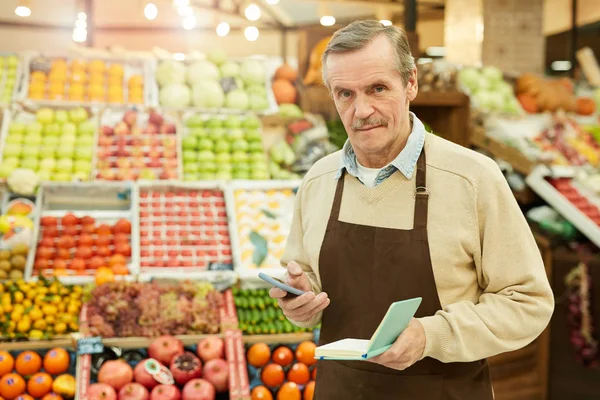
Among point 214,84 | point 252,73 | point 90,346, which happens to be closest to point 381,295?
point 90,346

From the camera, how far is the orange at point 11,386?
3.33 meters

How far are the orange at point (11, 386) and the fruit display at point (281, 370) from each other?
1.13 metres

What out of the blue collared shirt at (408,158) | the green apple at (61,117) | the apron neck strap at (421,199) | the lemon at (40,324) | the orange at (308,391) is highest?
the green apple at (61,117)

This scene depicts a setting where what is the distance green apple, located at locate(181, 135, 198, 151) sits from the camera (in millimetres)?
5711

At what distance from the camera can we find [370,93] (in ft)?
6.14

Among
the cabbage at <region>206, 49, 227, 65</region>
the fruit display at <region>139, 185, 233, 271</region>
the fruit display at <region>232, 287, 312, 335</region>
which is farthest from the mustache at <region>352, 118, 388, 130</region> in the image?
the cabbage at <region>206, 49, 227, 65</region>

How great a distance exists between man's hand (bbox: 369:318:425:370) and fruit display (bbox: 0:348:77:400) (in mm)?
2218

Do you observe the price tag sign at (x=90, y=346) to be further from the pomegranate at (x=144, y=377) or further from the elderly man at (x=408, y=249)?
the elderly man at (x=408, y=249)

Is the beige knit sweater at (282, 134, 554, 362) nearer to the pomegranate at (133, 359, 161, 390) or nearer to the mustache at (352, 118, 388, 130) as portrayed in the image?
the mustache at (352, 118, 388, 130)

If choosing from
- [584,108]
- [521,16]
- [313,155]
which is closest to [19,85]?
[313,155]

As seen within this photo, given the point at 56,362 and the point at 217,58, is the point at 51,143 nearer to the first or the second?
the point at 217,58

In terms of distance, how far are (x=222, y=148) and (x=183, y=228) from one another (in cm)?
106

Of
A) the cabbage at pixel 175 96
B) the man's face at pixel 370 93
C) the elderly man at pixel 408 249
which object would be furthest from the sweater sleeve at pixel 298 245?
the cabbage at pixel 175 96

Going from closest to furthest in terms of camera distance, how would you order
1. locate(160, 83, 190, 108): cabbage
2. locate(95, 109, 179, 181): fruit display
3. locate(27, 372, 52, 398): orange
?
locate(27, 372, 52, 398): orange, locate(95, 109, 179, 181): fruit display, locate(160, 83, 190, 108): cabbage
